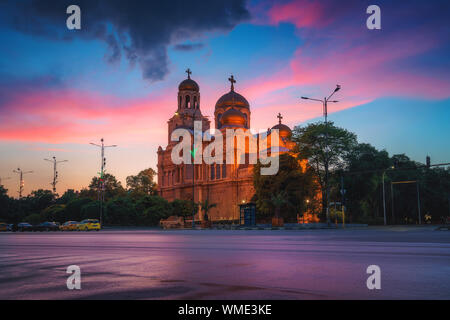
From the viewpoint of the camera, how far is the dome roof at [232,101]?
92125 mm

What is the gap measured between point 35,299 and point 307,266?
5.99 m

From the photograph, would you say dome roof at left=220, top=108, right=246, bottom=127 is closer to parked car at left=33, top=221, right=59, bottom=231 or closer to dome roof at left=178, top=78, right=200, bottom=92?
dome roof at left=178, top=78, right=200, bottom=92

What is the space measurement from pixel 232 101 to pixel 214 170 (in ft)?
51.4

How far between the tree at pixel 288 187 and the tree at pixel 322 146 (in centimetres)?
145

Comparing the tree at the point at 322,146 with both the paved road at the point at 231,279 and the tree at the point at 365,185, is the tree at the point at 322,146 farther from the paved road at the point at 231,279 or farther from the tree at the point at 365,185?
the paved road at the point at 231,279

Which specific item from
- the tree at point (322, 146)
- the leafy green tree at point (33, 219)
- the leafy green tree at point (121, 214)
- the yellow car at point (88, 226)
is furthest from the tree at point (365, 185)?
the leafy green tree at point (33, 219)

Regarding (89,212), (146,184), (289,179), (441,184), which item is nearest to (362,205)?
(289,179)

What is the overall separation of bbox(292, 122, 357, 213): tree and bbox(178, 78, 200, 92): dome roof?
44.8 metres

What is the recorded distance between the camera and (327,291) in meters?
6.56

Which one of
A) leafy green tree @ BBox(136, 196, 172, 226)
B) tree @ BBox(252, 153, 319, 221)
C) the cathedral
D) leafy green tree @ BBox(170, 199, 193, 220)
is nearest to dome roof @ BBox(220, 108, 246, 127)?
the cathedral

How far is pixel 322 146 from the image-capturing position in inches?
2242

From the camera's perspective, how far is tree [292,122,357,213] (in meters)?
56.4

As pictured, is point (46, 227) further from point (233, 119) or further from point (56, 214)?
point (233, 119)
